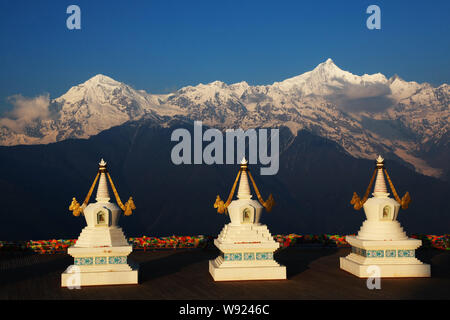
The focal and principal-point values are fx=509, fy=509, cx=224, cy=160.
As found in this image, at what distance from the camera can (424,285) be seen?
628 inches

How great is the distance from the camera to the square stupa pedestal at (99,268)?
52.5 ft

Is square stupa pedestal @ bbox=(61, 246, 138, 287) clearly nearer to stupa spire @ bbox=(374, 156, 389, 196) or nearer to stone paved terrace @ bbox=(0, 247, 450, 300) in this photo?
stone paved terrace @ bbox=(0, 247, 450, 300)

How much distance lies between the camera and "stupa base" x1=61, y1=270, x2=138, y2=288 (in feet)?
52.2

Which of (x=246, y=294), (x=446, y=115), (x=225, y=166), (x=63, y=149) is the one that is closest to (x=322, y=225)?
(x=225, y=166)

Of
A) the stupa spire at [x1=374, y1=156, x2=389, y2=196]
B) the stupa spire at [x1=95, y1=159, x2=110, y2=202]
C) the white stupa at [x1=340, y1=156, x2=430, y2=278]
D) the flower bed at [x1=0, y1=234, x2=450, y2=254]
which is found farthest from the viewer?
the flower bed at [x1=0, y1=234, x2=450, y2=254]

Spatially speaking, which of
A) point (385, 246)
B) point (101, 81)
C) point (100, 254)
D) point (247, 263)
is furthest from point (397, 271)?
point (101, 81)

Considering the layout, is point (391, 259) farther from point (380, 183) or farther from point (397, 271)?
point (380, 183)

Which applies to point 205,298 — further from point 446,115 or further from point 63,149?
point 446,115

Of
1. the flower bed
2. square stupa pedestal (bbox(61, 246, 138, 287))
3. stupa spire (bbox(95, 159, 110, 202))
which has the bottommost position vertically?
the flower bed

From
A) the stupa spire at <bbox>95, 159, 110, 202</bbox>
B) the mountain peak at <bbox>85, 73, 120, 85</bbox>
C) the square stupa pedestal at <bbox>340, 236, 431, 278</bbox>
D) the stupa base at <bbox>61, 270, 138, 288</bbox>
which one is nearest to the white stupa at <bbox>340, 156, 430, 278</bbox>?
the square stupa pedestal at <bbox>340, 236, 431, 278</bbox>

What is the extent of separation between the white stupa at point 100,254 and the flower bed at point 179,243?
899 cm

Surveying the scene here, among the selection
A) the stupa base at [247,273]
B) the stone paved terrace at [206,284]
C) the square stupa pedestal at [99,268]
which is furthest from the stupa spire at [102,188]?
the stupa base at [247,273]

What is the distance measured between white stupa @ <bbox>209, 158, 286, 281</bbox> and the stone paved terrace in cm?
44
